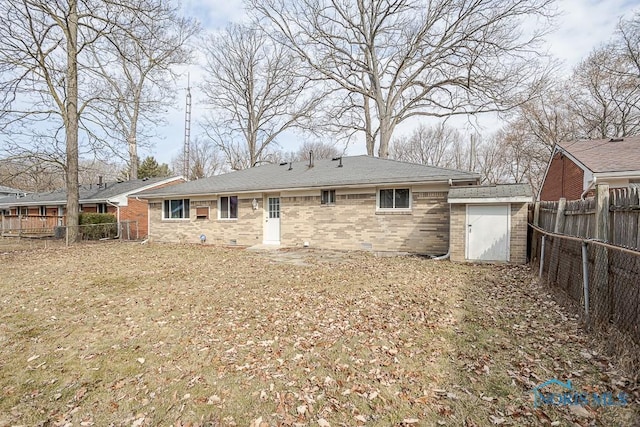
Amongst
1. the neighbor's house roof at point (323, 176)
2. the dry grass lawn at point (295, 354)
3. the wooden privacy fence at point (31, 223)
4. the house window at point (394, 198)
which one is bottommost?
the dry grass lawn at point (295, 354)

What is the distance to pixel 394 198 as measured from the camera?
10.8 m

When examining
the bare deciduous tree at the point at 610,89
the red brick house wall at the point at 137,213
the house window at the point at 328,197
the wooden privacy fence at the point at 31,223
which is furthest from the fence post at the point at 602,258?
the wooden privacy fence at the point at 31,223

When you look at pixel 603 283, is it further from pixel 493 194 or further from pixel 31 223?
pixel 31 223

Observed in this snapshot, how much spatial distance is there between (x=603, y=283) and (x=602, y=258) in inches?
12.5

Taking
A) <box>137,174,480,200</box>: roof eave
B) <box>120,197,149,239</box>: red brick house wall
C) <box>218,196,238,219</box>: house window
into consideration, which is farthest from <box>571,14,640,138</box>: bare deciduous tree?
<box>120,197,149,239</box>: red brick house wall

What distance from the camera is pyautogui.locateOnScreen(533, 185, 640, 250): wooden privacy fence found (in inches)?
133

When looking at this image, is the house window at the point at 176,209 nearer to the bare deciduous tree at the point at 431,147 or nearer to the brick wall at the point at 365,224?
the brick wall at the point at 365,224

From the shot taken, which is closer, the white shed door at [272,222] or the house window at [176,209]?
the white shed door at [272,222]

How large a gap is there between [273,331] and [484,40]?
19221mm

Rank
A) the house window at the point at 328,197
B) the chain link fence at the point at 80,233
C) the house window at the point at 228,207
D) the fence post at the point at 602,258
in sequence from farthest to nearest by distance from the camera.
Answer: the chain link fence at the point at 80,233, the house window at the point at 228,207, the house window at the point at 328,197, the fence post at the point at 602,258

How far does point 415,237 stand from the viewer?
1034 centimetres

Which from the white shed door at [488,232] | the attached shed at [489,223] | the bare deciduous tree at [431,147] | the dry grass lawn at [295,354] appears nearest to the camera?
the dry grass lawn at [295,354]

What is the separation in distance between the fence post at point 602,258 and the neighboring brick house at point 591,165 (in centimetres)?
847

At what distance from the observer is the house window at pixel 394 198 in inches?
416
